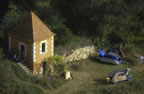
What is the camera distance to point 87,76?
2517 centimetres

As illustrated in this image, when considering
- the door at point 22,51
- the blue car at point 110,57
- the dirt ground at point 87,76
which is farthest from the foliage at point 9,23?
the blue car at point 110,57

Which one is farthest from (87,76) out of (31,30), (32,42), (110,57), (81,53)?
(31,30)

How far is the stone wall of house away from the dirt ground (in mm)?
710

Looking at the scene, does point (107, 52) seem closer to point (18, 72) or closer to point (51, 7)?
point (51, 7)

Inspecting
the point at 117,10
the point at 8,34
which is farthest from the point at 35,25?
the point at 117,10

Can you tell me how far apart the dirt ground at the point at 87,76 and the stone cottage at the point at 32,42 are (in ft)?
10.1

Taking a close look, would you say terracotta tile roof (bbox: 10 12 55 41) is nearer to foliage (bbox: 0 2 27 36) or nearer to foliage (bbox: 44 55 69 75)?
foliage (bbox: 0 2 27 36)

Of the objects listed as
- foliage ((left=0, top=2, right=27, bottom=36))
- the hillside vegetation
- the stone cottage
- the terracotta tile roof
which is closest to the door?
the stone cottage

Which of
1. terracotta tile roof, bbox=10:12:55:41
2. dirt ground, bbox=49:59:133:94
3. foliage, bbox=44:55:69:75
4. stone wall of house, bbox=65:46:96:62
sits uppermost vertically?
terracotta tile roof, bbox=10:12:55:41

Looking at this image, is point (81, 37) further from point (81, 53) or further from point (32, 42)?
point (32, 42)

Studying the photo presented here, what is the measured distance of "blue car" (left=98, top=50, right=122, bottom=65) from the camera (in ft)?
91.5

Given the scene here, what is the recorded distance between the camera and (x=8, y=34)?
25156 mm

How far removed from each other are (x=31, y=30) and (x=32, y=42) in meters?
1.26

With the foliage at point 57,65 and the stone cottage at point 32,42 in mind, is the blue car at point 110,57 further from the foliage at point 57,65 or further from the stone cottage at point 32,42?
the stone cottage at point 32,42
